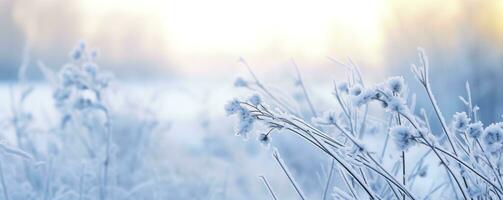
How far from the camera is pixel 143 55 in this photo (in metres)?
5.95

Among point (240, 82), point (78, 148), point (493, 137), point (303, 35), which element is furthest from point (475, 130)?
point (303, 35)

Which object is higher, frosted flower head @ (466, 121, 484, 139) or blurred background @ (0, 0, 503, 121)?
blurred background @ (0, 0, 503, 121)

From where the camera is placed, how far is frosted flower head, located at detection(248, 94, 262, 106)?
1.37 m

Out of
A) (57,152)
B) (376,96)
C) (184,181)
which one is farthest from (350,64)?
(57,152)

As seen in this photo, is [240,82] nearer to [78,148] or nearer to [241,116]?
[241,116]

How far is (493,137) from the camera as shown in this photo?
1286 millimetres

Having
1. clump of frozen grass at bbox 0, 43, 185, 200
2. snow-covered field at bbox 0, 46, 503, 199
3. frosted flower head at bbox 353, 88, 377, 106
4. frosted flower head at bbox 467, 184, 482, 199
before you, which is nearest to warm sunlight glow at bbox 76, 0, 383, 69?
snow-covered field at bbox 0, 46, 503, 199

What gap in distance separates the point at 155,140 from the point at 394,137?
2528 mm

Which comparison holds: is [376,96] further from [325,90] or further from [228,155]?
[325,90]

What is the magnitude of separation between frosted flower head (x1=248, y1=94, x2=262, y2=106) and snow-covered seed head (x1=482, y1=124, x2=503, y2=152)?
412mm

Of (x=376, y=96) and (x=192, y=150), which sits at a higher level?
(x=192, y=150)

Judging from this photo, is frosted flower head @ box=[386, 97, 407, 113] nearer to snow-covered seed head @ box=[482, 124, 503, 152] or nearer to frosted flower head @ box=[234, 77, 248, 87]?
snow-covered seed head @ box=[482, 124, 503, 152]

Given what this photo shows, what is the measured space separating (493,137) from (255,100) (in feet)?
1.43

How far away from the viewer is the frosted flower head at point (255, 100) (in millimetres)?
1365
